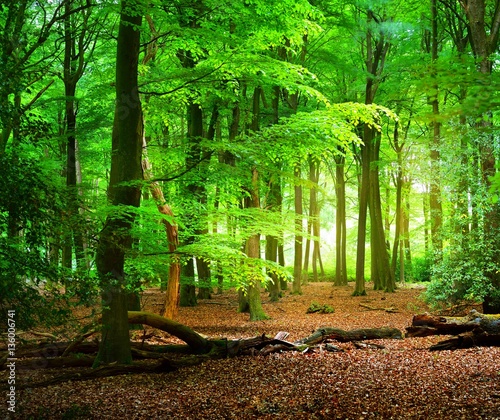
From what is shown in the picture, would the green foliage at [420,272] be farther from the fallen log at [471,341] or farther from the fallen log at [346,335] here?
the fallen log at [471,341]

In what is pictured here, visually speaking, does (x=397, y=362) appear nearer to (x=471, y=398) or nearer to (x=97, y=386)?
(x=471, y=398)

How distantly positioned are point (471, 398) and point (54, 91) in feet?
54.3

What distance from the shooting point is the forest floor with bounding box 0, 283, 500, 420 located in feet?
16.5

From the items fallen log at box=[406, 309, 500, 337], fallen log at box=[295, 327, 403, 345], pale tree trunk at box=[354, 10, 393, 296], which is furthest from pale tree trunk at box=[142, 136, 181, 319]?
pale tree trunk at box=[354, 10, 393, 296]

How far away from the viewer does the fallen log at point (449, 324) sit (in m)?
8.96

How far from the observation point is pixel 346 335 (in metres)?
9.11

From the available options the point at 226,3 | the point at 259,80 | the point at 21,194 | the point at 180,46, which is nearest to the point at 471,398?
the point at 21,194

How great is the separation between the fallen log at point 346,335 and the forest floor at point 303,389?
1.03 ft

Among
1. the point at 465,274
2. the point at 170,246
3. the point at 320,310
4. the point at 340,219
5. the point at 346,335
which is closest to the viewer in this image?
the point at 346,335

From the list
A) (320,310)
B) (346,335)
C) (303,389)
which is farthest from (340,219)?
(303,389)

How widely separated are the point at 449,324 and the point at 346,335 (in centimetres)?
225

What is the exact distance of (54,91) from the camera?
1691 cm

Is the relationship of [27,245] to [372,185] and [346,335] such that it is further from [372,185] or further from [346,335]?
[372,185]

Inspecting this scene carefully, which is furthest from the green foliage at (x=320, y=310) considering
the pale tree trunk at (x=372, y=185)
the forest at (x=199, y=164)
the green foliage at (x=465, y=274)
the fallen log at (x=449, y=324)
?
the fallen log at (x=449, y=324)
